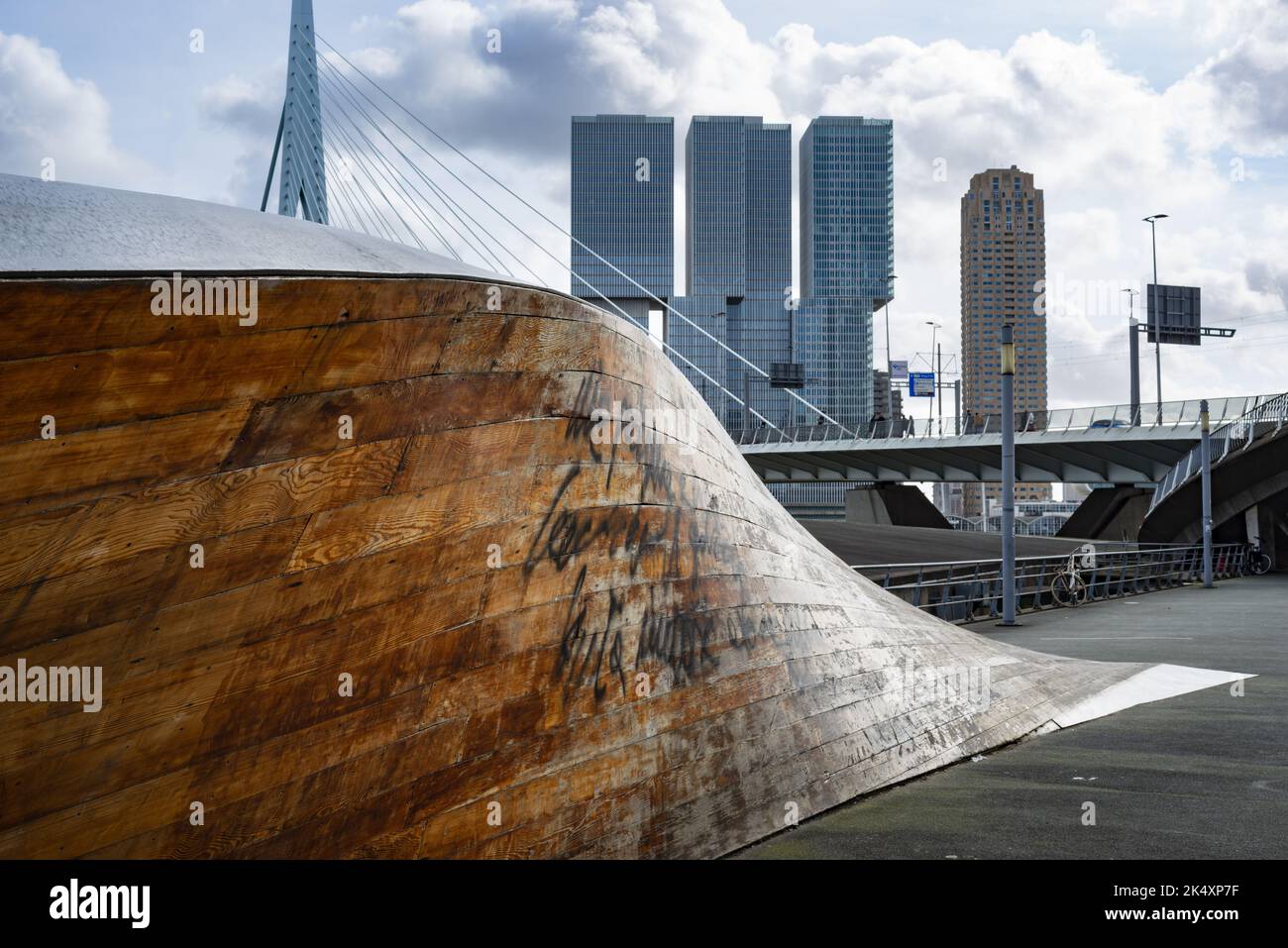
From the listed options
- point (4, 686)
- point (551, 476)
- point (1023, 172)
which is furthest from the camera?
point (1023, 172)

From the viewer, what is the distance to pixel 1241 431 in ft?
96.9

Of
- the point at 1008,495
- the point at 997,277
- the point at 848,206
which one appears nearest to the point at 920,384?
the point at 1008,495

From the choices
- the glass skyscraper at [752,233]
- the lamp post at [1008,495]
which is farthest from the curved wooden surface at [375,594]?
the glass skyscraper at [752,233]

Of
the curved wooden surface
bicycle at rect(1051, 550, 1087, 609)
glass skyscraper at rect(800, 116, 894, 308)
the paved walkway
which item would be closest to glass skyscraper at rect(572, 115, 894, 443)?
glass skyscraper at rect(800, 116, 894, 308)

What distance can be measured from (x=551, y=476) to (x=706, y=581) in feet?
2.50

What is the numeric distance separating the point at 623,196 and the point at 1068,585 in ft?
522

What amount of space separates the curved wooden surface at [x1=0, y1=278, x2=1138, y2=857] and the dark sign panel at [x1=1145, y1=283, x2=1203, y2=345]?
47.5 metres

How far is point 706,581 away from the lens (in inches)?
149

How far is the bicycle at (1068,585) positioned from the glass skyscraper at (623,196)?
152537 millimetres

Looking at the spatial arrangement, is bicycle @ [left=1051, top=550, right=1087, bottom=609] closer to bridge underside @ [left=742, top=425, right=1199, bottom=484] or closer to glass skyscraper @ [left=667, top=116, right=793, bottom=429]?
bridge underside @ [left=742, top=425, right=1199, bottom=484]

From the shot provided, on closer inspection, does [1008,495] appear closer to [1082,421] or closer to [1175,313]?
[1082,421]

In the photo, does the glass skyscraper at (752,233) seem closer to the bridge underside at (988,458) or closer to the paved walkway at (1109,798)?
the bridge underside at (988,458)
